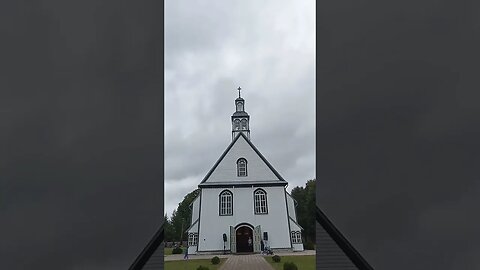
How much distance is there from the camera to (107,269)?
2.38 metres

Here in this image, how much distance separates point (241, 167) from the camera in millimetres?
16625

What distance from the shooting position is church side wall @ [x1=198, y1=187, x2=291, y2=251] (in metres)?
15.6

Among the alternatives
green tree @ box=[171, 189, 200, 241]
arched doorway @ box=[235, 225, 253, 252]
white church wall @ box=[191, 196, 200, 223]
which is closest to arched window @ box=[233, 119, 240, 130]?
white church wall @ box=[191, 196, 200, 223]

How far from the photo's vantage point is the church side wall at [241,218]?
15609mm

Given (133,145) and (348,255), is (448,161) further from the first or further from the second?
(133,145)

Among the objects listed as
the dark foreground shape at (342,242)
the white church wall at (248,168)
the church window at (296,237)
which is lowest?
the dark foreground shape at (342,242)

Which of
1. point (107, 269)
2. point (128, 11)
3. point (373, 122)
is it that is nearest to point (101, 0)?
point (128, 11)

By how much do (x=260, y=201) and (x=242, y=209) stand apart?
0.70m

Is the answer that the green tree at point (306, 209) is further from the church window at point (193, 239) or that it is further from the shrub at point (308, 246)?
the church window at point (193, 239)

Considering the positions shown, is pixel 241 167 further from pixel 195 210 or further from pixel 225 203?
pixel 195 210

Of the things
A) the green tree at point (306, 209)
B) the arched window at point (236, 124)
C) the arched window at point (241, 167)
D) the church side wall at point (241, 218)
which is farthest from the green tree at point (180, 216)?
the church side wall at point (241, 218)

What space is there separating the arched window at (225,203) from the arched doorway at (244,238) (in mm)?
647

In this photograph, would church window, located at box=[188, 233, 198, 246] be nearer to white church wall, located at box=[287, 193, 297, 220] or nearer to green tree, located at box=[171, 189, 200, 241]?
white church wall, located at box=[287, 193, 297, 220]

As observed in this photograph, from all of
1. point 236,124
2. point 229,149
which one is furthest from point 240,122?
point 229,149
